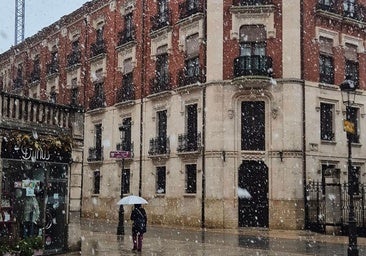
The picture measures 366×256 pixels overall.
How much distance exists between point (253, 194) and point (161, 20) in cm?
1222

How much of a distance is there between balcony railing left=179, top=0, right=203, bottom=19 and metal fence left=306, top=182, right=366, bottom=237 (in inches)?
439

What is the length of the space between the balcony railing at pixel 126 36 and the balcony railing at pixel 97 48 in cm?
209

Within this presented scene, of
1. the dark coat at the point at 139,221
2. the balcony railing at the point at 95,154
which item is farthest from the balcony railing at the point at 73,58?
the dark coat at the point at 139,221

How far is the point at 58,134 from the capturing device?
14328mm

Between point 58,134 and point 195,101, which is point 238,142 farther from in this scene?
point 58,134

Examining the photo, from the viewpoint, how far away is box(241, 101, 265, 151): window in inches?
1053

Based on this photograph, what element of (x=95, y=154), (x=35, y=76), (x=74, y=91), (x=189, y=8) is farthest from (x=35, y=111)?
(x=35, y=76)

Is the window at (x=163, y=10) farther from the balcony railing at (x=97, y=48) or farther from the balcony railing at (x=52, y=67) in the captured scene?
the balcony railing at (x=52, y=67)

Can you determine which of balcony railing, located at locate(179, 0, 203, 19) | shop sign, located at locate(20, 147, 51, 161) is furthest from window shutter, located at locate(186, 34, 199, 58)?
shop sign, located at locate(20, 147, 51, 161)

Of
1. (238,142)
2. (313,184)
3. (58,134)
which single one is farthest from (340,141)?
(58,134)

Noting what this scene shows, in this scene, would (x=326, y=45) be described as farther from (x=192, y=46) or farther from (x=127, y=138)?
(x=127, y=138)

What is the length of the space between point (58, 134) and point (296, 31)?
16.3 metres

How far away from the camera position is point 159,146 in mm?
30656

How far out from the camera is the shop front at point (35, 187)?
12945 mm
